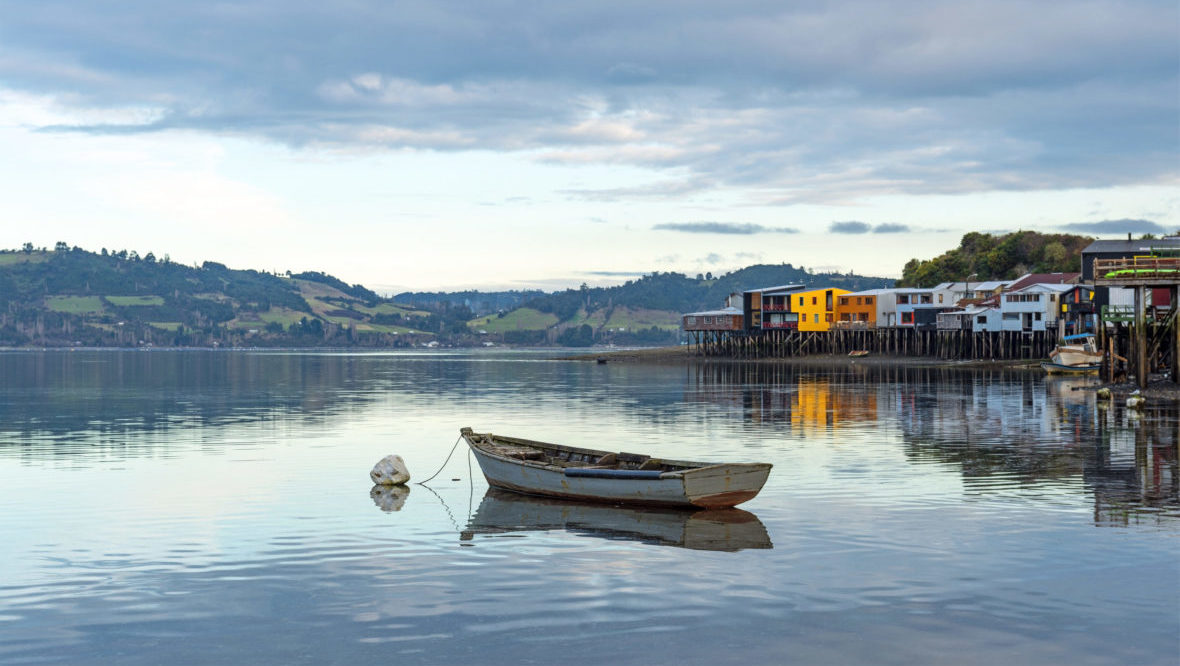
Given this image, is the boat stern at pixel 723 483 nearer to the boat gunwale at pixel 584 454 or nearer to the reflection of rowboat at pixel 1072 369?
the boat gunwale at pixel 584 454

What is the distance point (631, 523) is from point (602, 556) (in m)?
4.37

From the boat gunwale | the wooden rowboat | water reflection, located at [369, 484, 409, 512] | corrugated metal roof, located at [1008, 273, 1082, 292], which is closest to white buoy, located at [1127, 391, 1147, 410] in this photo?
the boat gunwale

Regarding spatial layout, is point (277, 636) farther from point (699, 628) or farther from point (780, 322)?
point (780, 322)

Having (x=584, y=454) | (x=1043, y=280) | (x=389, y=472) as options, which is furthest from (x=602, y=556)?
(x=1043, y=280)

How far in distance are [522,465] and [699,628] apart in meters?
15.3

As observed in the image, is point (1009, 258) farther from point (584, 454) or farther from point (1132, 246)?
point (584, 454)

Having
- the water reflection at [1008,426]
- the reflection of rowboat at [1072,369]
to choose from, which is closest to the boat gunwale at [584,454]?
the water reflection at [1008,426]

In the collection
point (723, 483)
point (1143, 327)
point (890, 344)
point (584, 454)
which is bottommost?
point (723, 483)

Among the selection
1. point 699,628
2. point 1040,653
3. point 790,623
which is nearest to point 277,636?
Result: point 699,628

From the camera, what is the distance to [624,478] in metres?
30.2

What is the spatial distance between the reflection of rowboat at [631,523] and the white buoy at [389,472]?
4.75 m

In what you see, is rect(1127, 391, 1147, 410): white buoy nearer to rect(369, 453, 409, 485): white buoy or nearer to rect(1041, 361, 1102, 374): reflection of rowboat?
rect(369, 453, 409, 485): white buoy

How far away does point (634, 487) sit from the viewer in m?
30.0

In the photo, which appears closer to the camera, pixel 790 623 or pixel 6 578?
→ pixel 790 623
